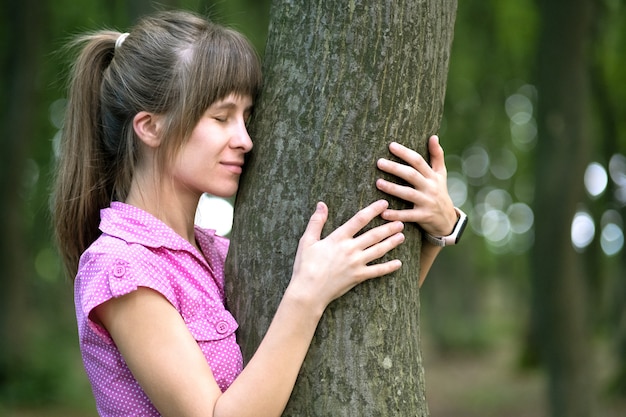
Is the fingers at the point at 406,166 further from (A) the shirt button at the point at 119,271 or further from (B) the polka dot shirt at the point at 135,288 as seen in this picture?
(A) the shirt button at the point at 119,271

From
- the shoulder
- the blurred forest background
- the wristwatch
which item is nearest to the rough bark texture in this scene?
the wristwatch

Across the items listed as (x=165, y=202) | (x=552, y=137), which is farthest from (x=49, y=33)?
(x=165, y=202)

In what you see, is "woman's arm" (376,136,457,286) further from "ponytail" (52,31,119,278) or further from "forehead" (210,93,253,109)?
"ponytail" (52,31,119,278)

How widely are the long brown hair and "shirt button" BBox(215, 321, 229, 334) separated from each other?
20.0 inches

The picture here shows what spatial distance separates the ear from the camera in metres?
2.33

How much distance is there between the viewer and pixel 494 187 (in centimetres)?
2388

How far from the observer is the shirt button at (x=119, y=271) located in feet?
6.81

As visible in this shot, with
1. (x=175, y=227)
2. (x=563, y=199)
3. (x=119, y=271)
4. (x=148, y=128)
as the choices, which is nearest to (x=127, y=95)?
(x=148, y=128)

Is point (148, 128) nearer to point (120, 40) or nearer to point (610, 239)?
point (120, 40)

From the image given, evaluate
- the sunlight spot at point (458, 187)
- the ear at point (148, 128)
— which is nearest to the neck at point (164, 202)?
the ear at point (148, 128)

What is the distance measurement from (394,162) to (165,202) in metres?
Result: 0.70

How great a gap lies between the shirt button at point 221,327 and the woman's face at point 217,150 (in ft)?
1.23

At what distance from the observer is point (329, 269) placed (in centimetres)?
212

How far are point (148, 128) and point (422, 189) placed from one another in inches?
32.3
